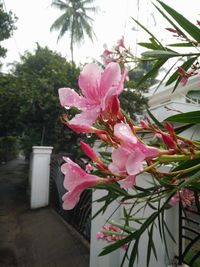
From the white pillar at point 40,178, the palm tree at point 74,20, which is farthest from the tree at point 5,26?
the palm tree at point 74,20

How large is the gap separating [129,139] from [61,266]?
2.87 metres

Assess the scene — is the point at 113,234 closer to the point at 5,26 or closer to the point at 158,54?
the point at 158,54

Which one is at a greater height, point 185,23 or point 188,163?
point 185,23

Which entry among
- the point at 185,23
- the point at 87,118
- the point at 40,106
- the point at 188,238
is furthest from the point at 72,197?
the point at 40,106

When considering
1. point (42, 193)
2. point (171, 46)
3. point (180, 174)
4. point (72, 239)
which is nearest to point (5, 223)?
point (42, 193)

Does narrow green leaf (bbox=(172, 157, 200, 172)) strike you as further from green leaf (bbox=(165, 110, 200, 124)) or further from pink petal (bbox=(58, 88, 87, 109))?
pink petal (bbox=(58, 88, 87, 109))

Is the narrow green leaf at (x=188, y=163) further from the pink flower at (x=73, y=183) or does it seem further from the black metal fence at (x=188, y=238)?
the black metal fence at (x=188, y=238)

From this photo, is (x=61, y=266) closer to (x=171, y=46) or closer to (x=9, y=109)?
(x=171, y=46)

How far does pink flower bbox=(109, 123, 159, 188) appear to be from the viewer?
367 mm

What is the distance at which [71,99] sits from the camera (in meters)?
0.47

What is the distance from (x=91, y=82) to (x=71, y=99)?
0.06 meters

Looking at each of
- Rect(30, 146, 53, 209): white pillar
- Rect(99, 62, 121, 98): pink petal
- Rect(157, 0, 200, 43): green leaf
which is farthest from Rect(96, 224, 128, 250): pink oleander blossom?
Rect(30, 146, 53, 209): white pillar

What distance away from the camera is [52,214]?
4.91 m

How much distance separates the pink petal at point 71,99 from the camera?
0.44 meters
